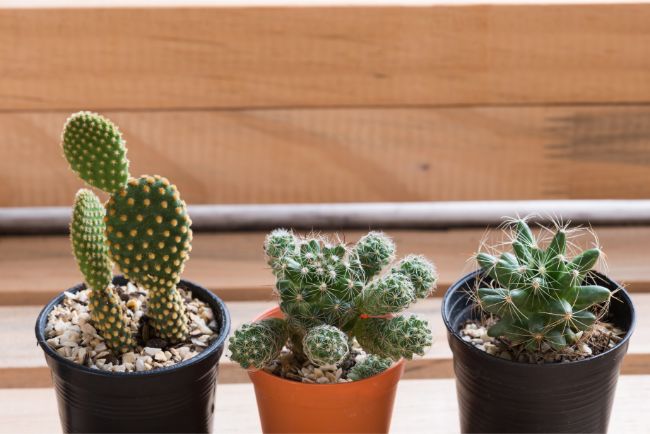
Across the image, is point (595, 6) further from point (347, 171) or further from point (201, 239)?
point (201, 239)

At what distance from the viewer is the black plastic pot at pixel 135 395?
38.2 inches

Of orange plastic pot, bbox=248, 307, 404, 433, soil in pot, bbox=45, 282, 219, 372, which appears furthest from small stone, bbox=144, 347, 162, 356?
orange plastic pot, bbox=248, 307, 404, 433

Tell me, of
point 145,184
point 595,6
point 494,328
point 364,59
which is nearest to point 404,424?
point 494,328

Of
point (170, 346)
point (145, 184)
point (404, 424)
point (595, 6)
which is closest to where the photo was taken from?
point (145, 184)

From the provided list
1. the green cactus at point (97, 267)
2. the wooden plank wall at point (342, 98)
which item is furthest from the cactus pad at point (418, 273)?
Answer: the wooden plank wall at point (342, 98)

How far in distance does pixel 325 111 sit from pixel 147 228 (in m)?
0.64

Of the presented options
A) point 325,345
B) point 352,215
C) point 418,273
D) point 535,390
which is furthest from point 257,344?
point 352,215

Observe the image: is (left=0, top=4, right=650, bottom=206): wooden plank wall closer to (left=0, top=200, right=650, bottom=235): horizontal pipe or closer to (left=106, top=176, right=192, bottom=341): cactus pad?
(left=0, top=200, right=650, bottom=235): horizontal pipe

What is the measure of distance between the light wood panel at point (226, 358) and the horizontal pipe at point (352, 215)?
30 centimetres

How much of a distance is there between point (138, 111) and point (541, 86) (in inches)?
26.3

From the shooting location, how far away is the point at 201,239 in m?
1.60

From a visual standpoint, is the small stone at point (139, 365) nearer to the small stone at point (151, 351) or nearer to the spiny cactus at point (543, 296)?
the small stone at point (151, 351)

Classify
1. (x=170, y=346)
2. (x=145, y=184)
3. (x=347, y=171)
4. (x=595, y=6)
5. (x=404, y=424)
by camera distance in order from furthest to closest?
(x=347, y=171) → (x=595, y=6) → (x=404, y=424) → (x=170, y=346) → (x=145, y=184)

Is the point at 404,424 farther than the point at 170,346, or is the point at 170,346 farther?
the point at 404,424
